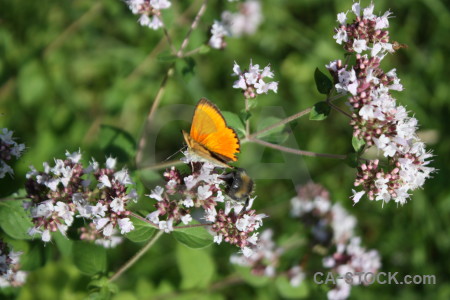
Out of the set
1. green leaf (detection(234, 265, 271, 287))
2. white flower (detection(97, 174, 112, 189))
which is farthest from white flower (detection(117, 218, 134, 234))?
green leaf (detection(234, 265, 271, 287))

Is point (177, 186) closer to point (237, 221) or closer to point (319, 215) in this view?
point (237, 221)

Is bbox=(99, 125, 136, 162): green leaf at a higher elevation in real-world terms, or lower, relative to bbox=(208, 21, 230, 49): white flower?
lower

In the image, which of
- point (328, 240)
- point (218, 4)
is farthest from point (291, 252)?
point (218, 4)

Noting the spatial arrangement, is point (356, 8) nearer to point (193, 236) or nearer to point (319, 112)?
point (319, 112)

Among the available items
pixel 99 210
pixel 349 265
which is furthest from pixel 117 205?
pixel 349 265

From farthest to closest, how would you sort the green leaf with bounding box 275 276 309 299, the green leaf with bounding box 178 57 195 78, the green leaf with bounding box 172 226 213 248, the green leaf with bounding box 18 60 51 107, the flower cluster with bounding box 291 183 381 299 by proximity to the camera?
the green leaf with bounding box 18 60 51 107, the green leaf with bounding box 275 276 309 299, the flower cluster with bounding box 291 183 381 299, the green leaf with bounding box 178 57 195 78, the green leaf with bounding box 172 226 213 248

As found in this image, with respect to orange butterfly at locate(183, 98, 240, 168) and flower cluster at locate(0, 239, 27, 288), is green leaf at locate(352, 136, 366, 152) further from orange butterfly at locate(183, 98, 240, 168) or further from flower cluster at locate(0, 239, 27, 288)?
flower cluster at locate(0, 239, 27, 288)
